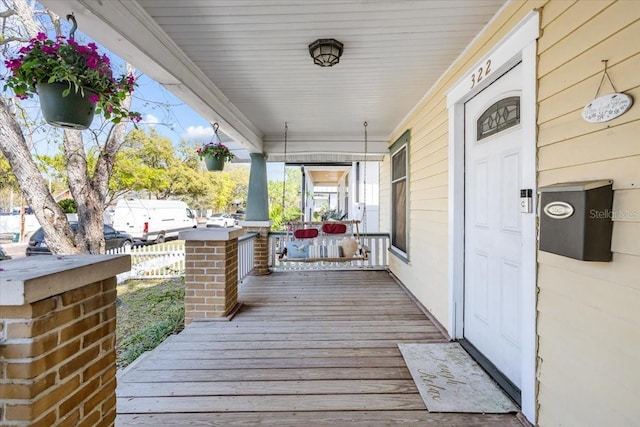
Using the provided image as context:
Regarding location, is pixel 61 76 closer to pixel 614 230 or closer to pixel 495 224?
pixel 614 230

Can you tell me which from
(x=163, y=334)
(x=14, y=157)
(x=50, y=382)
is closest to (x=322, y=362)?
(x=50, y=382)

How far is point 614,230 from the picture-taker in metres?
1.21

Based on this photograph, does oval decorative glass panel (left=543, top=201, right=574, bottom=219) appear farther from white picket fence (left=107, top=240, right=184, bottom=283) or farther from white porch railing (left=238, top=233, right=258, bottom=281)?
white picket fence (left=107, top=240, right=184, bottom=283)

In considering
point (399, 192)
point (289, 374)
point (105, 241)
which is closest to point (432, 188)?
point (399, 192)

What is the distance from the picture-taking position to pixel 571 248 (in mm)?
1287

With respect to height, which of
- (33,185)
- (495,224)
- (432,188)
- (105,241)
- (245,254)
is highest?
(33,185)

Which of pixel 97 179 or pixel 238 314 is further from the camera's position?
pixel 97 179

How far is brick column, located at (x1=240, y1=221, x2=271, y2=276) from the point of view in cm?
543

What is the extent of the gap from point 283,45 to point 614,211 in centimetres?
228

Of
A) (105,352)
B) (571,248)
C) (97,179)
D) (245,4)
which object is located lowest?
(105,352)

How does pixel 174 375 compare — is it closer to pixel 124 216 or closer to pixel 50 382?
pixel 50 382

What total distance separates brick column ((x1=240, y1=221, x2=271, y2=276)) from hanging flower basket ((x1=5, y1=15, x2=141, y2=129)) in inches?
156

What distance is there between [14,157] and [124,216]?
297 inches

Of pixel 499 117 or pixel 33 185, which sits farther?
pixel 33 185
